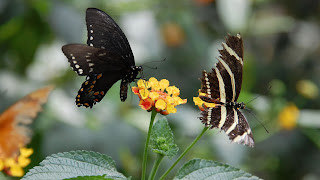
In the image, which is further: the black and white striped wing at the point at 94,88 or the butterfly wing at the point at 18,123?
the black and white striped wing at the point at 94,88

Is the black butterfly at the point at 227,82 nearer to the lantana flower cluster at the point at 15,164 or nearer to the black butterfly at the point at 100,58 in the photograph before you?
the black butterfly at the point at 100,58

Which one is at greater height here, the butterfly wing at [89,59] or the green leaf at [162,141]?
the butterfly wing at [89,59]

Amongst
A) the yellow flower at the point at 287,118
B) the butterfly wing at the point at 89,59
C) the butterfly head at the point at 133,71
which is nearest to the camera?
the butterfly wing at the point at 89,59

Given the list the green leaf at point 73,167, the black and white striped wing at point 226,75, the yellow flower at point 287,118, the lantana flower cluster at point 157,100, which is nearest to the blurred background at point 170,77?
the yellow flower at point 287,118

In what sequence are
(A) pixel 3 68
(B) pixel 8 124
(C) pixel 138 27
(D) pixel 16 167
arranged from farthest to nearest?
(C) pixel 138 27, (A) pixel 3 68, (D) pixel 16 167, (B) pixel 8 124

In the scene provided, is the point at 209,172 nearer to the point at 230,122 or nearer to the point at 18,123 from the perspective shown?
the point at 230,122

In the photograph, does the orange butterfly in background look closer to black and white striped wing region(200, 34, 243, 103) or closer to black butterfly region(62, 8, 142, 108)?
black butterfly region(62, 8, 142, 108)

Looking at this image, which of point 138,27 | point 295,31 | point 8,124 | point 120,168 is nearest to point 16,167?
point 8,124

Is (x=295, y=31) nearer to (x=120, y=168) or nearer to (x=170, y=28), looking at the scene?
(x=170, y=28)
